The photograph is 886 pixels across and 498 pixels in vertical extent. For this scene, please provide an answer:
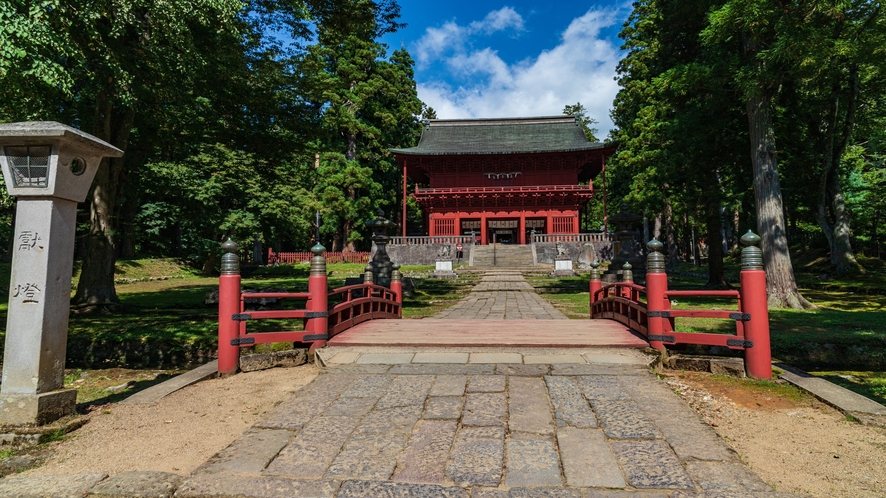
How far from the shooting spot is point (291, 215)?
23875mm

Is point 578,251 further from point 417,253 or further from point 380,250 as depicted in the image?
point 380,250

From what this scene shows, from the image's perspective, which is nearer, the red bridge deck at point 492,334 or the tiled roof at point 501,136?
the red bridge deck at point 492,334

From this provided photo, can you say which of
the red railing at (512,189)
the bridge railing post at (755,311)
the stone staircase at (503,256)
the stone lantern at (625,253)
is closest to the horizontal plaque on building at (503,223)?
the red railing at (512,189)

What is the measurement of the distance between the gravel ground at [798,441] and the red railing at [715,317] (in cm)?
54

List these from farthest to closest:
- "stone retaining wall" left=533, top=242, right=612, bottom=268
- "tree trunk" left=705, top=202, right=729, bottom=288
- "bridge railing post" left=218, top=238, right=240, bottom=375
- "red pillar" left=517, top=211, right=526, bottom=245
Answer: "red pillar" left=517, top=211, right=526, bottom=245, "stone retaining wall" left=533, top=242, right=612, bottom=268, "tree trunk" left=705, top=202, right=729, bottom=288, "bridge railing post" left=218, top=238, right=240, bottom=375

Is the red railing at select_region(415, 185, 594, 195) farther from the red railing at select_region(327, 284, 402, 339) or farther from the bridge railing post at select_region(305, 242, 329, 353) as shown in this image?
the bridge railing post at select_region(305, 242, 329, 353)

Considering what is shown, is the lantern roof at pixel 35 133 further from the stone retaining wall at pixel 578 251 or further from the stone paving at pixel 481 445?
the stone retaining wall at pixel 578 251

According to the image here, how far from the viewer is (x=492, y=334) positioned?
19.3 feet

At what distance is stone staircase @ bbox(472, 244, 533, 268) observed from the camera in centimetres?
2383

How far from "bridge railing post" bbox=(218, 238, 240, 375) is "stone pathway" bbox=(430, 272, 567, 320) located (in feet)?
13.6

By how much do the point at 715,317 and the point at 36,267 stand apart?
246 inches

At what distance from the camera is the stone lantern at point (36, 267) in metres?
3.08

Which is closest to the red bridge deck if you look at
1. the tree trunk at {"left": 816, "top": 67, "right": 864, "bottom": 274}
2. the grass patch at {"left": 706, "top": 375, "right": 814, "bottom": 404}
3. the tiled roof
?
the grass patch at {"left": 706, "top": 375, "right": 814, "bottom": 404}

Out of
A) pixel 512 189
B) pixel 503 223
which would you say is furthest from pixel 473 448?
pixel 503 223
